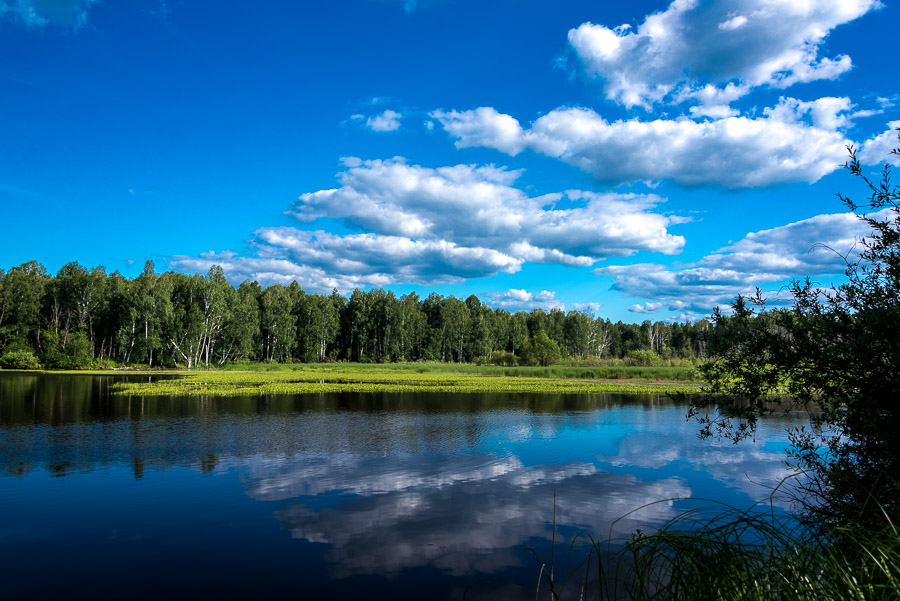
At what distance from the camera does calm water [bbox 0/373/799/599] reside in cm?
942

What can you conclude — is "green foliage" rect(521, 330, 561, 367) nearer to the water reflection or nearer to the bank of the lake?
the bank of the lake

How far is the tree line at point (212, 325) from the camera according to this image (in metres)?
73.9

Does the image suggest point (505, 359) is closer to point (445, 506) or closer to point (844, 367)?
point (445, 506)

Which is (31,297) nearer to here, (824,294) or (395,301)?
(395,301)

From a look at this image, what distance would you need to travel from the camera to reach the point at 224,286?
8462 centimetres

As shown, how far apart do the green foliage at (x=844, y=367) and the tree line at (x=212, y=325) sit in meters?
71.0

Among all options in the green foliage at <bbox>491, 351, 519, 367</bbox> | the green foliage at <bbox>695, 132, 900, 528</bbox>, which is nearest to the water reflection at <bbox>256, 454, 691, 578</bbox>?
the green foliage at <bbox>695, 132, 900, 528</bbox>

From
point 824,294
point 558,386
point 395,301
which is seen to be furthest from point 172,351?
point 824,294

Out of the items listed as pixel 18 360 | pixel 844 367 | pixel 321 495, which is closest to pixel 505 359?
pixel 18 360

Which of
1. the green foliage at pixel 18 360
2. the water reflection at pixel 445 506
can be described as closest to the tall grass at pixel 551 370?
the green foliage at pixel 18 360

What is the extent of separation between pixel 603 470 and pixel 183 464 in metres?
14.2

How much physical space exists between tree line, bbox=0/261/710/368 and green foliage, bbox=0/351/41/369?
0.44ft

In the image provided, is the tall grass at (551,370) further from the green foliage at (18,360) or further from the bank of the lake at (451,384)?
the green foliage at (18,360)

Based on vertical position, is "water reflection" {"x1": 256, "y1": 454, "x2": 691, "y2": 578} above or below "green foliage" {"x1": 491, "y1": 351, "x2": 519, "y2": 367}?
below
